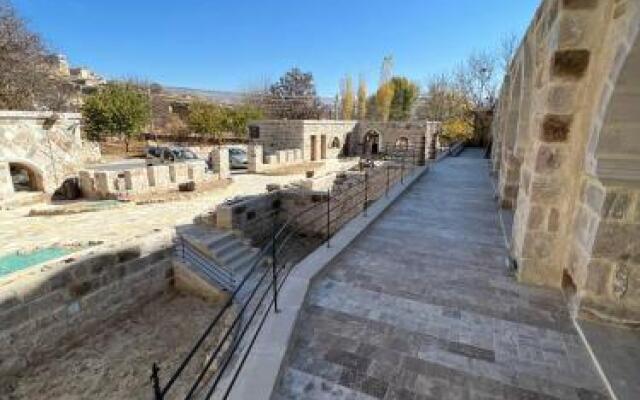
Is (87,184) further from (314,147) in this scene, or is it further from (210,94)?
(210,94)

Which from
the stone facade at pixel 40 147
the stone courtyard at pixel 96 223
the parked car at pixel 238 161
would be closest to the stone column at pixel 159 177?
the stone courtyard at pixel 96 223

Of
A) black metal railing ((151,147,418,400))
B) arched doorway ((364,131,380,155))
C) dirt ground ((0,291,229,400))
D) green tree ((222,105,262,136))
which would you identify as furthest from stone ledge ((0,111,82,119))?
arched doorway ((364,131,380,155))

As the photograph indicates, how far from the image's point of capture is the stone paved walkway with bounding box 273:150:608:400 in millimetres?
2572

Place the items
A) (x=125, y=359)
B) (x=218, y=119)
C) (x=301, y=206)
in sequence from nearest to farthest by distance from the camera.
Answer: (x=125, y=359) → (x=301, y=206) → (x=218, y=119)

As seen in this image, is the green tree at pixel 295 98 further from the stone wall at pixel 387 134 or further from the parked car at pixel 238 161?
the parked car at pixel 238 161

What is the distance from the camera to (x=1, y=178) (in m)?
13.5

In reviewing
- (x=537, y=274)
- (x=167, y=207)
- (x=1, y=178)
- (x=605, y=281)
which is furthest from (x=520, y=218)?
(x=1, y=178)

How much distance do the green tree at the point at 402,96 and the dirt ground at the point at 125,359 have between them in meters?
40.6

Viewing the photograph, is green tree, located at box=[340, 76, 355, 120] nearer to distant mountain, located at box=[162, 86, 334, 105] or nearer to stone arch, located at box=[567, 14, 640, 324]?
distant mountain, located at box=[162, 86, 334, 105]

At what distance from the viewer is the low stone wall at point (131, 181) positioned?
14.2m

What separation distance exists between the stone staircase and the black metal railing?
0.05 m

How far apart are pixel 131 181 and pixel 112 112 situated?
14248mm

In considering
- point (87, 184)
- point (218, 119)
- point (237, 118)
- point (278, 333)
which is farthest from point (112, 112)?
point (278, 333)

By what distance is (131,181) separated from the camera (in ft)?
47.4
